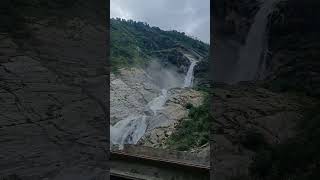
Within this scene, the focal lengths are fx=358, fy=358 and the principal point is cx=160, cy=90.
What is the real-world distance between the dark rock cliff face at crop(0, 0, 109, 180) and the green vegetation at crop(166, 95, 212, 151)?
6.12 m

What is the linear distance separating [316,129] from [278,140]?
39 cm

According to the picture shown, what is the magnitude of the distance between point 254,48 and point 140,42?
2311 cm

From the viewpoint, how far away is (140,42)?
26547mm

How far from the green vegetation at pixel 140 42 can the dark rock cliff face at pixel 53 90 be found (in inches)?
620

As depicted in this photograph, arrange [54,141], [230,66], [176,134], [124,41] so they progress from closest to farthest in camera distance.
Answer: [230,66] → [54,141] → [176,134] → [124,41]

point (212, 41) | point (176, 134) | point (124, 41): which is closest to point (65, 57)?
point (212, 41)

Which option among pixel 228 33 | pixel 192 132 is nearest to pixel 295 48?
pixel 228 33

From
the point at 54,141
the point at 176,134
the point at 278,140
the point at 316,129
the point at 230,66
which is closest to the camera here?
the point at 316,129

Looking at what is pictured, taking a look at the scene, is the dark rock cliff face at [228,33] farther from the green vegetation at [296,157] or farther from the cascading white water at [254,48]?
the green vegetation at [296,157]

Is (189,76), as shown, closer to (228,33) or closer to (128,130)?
(128,130)

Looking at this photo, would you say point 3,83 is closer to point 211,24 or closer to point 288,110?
point 211,24

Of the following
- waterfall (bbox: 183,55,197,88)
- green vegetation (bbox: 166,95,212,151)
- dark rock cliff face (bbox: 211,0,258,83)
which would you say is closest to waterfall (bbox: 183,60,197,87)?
waterfall (bbox: 183,55,197,88)

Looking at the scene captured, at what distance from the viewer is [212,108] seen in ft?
13.0

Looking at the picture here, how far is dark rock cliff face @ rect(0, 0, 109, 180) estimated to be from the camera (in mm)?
3809
